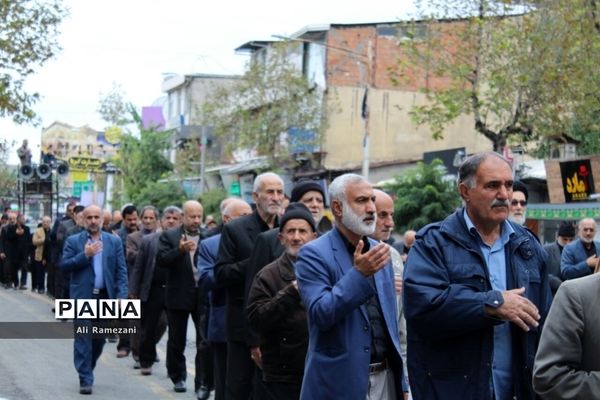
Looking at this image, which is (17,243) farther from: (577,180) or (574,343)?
(574,343)

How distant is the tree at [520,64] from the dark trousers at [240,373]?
13805mm

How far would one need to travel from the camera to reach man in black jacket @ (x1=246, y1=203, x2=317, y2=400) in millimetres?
7410

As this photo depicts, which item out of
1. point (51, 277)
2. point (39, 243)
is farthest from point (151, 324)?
point (39, 243)

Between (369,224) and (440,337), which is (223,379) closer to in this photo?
(369,224)

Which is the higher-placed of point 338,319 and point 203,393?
point 338,319

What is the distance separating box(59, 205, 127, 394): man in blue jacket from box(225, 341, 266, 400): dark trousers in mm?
3885

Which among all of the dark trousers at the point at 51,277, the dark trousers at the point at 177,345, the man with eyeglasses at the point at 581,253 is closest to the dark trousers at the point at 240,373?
the dark trousers at the point at 177,345

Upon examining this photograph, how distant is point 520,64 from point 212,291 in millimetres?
16452

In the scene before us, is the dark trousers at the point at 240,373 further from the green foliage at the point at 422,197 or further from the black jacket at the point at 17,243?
the black jacket at the point at 17,243

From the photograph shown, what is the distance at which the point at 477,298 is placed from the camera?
541 centimetres

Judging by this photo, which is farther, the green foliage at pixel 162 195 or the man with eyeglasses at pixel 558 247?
the green foliage at pixel 162 195

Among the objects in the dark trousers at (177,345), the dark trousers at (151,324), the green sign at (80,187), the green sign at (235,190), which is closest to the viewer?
the dark trousers at (177,345)

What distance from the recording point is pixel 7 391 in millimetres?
12500

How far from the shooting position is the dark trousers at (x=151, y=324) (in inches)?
575
